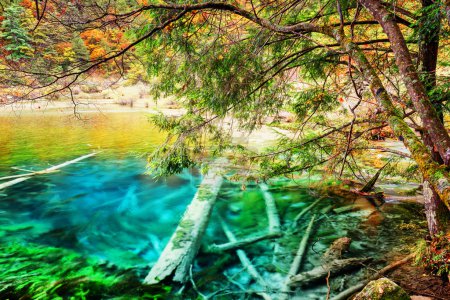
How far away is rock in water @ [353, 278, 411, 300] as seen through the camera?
297 cm

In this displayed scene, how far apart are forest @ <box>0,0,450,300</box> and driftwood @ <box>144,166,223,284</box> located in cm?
3

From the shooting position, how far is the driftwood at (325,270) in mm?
4141

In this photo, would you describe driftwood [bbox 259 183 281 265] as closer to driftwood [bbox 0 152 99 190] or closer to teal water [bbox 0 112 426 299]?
teal water [bbox 0 112 426 299]

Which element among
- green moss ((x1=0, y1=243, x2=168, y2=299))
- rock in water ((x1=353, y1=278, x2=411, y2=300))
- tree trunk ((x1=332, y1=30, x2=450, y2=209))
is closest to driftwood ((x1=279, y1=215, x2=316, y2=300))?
rock in water ((x1=353, y1=278, x2=411, y2=300))

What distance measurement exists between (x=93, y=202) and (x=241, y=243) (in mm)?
4592

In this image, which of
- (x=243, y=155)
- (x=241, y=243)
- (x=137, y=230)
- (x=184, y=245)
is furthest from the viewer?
(x=137, y=230)

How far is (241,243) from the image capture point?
539cm

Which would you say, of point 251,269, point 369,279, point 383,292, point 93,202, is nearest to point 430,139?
point 383,292

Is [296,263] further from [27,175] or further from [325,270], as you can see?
[27,175]

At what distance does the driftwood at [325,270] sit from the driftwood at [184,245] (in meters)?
1.69

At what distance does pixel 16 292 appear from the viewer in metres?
4.00

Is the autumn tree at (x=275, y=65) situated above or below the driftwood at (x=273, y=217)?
above

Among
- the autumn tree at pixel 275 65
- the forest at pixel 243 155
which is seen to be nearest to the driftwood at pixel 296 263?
the forest at pixel 243 155

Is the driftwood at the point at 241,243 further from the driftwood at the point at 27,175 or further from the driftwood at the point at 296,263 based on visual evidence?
the driftwood at the point at 27,175
